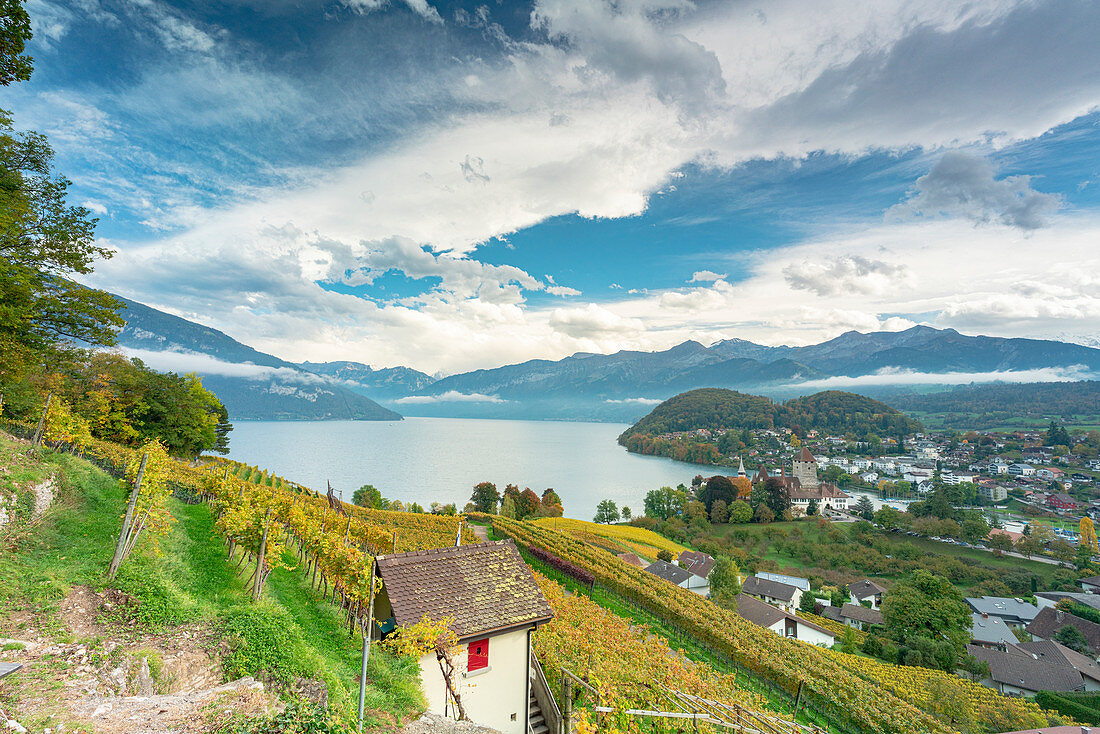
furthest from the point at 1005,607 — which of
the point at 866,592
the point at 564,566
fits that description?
the point at 564,566

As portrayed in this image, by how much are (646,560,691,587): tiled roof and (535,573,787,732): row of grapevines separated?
27965 mm

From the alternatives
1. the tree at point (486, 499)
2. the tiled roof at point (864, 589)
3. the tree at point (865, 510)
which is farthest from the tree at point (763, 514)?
the tree at point (486, 499)

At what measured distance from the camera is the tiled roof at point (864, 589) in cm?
4450

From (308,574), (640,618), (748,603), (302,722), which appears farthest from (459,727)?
(748,603)

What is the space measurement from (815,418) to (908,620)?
135057 millimetres

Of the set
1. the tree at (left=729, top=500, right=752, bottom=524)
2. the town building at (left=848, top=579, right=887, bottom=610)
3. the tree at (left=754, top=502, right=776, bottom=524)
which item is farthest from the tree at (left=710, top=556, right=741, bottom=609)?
the tree at (left=754, top=502, right=776, bottom=524)

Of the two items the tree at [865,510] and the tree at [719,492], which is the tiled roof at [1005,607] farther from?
the tree at [719,492]

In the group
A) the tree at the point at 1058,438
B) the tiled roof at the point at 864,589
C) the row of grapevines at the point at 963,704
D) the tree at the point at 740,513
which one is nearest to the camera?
the row of grapevines at the point at 963,704

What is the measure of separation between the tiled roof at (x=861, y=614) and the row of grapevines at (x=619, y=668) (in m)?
36.6

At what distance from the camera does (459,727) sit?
663 cm

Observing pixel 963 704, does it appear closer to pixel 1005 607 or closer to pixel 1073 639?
pixel 1073 639

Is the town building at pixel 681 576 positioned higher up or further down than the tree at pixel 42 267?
further down

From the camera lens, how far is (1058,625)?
37812 millimetres

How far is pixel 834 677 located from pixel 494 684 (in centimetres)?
1540
